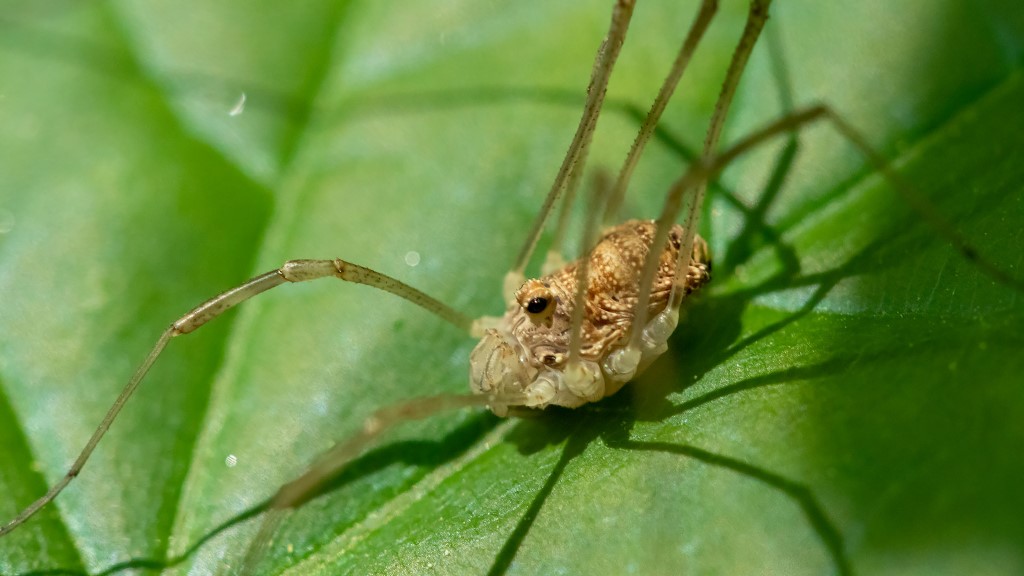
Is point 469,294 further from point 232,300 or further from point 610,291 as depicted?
point 232,300

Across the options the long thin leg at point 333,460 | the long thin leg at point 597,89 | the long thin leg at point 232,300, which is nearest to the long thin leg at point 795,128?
the long thin leg at point 597,89

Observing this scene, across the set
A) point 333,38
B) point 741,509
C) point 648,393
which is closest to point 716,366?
point 648,393

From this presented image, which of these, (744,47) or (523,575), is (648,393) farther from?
(744,47)

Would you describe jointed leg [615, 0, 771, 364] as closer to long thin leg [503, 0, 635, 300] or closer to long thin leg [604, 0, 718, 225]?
long thin leg [604, 0, 718, 225]

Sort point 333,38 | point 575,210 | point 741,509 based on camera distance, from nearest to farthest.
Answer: point 741,509 → point 575,210 → point 333,38

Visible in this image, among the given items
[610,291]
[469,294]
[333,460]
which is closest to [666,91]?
[610,291]

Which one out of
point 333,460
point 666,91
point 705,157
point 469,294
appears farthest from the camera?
point 469,294
